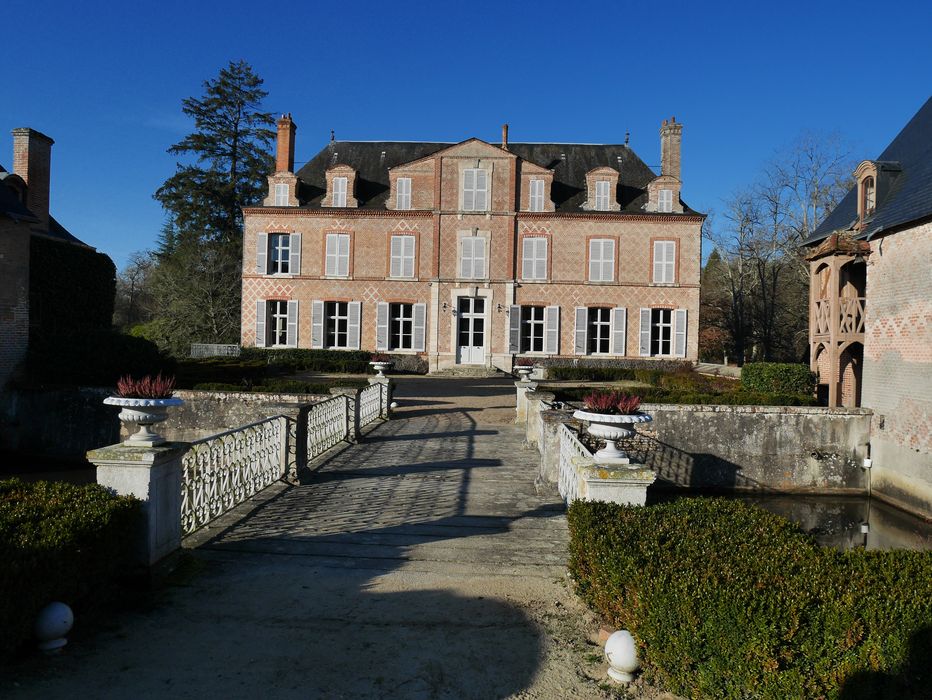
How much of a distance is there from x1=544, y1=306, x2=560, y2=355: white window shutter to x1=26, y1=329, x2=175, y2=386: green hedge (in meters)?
15.4

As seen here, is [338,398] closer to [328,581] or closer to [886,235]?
[328,581]

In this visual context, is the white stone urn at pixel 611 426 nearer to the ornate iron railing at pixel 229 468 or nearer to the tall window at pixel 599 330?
the ornate iron railing at pixel 229 468

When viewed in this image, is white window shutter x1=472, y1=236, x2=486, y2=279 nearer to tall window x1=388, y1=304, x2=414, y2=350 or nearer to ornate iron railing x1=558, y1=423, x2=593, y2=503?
tall window x1=388, y1=304, x2=414, y2=350

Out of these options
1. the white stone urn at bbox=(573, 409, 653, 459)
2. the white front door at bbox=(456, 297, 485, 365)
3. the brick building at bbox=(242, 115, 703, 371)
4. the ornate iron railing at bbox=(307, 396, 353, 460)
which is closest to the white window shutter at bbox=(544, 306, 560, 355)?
the brick building at bbox=(242, 115, 703, 371)

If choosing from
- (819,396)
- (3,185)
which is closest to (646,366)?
(819,396)

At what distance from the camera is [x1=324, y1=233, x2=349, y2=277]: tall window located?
26.5 meters

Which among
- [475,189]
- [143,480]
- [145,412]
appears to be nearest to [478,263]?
[475,189]

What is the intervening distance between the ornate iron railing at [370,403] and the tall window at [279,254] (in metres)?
14.8

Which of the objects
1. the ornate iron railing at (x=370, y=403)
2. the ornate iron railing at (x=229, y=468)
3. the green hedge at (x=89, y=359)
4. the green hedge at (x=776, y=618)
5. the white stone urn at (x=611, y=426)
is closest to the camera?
the green hedge at (x=776, y=618)

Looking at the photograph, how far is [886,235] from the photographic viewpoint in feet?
45.5

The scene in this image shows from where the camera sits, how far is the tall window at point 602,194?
26109 mm

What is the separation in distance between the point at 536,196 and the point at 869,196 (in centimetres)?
1318

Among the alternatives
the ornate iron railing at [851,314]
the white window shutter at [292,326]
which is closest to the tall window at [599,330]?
the ornate iron railing at [851,314]

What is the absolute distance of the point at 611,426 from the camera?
5.05 m
